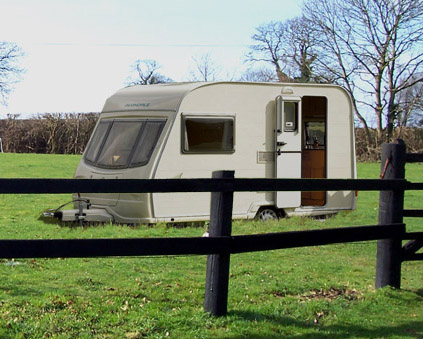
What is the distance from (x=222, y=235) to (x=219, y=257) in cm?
18

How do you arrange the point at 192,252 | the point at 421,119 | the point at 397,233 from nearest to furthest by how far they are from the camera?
the point at 192,252 < the point at 397,233 < the point at 421,119

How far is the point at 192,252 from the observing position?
528 cm

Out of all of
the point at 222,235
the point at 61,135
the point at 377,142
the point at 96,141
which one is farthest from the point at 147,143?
the point at 377,142

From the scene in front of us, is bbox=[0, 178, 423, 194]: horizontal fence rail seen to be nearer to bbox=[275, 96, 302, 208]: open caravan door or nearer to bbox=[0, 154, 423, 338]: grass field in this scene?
bbox=[0, 154, 423, 338]: grass field

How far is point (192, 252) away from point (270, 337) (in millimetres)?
891

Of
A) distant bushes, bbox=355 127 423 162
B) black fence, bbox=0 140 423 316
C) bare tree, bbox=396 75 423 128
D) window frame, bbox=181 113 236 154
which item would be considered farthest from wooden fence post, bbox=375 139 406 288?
bare tree, bbox=396 75 423 128

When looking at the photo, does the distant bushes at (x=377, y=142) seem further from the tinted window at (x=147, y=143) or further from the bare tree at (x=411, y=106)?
the tinted window at (x=147, y=143)

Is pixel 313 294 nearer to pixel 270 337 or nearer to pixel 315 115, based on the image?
pixel 270 337

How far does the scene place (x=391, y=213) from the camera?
6762 millimetres

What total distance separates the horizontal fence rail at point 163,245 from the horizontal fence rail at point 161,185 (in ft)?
1.18

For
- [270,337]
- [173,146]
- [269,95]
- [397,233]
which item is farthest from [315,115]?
[270,337]

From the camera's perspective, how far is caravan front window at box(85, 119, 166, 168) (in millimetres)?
12328

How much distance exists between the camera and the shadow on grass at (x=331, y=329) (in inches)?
218

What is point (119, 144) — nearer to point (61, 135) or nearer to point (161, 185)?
point (161, 185)
